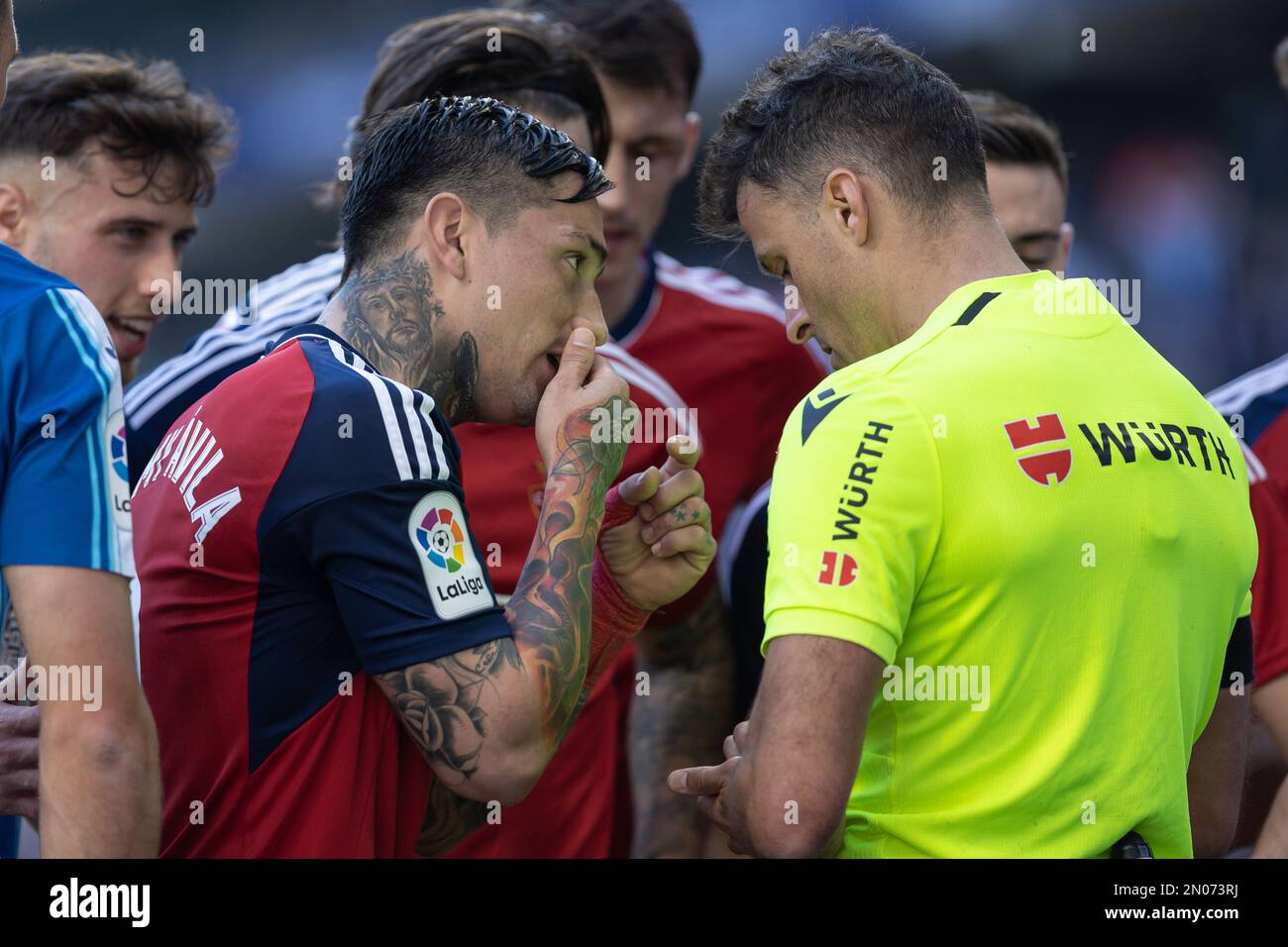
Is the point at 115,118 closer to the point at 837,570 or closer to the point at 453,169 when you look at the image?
the point at 453,169

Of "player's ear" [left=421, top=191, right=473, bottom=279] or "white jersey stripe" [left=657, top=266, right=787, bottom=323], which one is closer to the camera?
"player's ear" [left=421, top=191, right=473, bottom=279]

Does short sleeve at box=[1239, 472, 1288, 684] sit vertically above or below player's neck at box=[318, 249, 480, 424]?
below

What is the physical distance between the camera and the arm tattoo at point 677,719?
4039 millimetres

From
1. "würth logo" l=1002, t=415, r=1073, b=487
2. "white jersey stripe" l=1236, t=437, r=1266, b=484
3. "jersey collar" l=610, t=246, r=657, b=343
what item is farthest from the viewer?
"jersey collar" l=610, t=246, r=657, b=343

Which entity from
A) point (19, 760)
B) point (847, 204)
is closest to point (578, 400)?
point (847, 204)

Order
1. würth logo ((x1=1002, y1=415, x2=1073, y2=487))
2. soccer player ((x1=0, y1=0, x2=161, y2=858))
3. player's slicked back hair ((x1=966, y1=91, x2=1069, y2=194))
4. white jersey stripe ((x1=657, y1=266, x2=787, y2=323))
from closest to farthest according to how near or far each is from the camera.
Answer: soccer player ((x1=0, y1=0, x2=161, y2=858)) → würth logo ((x1=1002, y1=415, x2=1073, y2=487)) → player's slicked back hair ((x1=966, y1=91, x2=1069, y2=194)) → white jersey stripe ((x1=657, y1=266, x2=787, y2=323))

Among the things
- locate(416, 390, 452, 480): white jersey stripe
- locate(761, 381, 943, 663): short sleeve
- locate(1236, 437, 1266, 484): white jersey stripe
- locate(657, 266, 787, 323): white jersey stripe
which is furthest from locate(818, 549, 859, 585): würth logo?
locate(657, 266, 787, 323): white jersey stripe

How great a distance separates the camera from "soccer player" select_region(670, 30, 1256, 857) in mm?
1957

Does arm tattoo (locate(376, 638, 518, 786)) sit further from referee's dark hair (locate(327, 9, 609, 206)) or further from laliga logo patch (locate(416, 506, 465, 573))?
referee's dark hair (locate(327, 9, 609, 206))

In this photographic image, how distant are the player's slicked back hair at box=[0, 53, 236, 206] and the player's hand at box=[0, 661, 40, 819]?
179 centimetres
